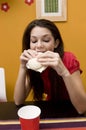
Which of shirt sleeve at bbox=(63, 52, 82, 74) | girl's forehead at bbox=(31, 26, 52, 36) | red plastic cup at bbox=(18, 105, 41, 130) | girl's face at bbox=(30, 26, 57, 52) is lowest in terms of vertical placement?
red plastic cup at bbox=(18, 105, 41, 130)

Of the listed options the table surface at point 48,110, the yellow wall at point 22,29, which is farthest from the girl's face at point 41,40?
the yellow wall at point 22,29

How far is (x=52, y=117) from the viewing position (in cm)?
100

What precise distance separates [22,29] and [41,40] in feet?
2.49

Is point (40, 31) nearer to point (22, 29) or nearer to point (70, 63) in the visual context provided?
point (70, 63)

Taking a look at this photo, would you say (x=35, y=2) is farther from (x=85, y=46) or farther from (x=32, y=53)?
(x=32, y=53)

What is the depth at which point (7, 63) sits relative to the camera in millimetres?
1979

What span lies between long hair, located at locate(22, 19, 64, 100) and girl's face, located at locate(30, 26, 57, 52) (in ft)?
0.11

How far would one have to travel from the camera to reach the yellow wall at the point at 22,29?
6.06 feet

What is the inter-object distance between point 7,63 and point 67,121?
1.12m

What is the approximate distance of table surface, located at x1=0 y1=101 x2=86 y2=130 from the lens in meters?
0.92

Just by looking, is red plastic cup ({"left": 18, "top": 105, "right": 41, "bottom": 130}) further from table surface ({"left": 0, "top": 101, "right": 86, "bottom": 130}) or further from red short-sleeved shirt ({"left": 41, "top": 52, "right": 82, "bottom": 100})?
red short-sleeved shirt ({"left": 41, "top": 52, "right": 82, "bottom": 100})

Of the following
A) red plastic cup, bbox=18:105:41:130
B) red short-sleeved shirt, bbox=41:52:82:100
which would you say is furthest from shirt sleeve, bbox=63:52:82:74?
red plastic cup, bbox=18:105:41:130

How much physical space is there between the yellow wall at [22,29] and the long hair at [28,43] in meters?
0.60

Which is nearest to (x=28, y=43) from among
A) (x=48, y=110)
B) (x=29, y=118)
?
Answer: (x=48, y=110)
